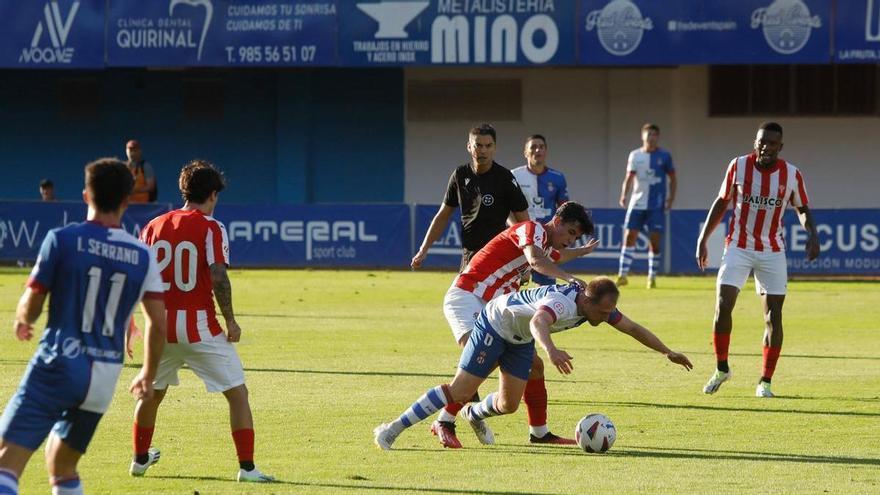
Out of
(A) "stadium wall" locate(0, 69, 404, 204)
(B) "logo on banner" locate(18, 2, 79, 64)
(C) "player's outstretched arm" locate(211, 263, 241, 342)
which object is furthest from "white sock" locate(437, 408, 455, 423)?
(A) "stadium wall" locate(0, 69, 404, 204)

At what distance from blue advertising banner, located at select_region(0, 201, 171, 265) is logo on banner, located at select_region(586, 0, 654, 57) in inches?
373

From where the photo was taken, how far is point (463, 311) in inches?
410

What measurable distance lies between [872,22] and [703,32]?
3.02 meters

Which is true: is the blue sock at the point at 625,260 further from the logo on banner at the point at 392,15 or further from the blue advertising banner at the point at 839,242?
the logo on banner at the point at 392,15

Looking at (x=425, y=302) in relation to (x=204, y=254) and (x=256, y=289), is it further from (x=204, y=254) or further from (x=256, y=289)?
(x=204, y=254)

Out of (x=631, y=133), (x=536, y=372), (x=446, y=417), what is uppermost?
(x=631, y=133)

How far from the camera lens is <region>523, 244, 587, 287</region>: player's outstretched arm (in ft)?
31.9

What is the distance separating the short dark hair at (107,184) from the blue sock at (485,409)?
3.79 meters

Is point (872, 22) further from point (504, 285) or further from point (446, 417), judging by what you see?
point (446, 417)

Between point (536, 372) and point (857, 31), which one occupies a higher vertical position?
point (857, 31)

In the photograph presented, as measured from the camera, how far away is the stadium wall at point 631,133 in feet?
101

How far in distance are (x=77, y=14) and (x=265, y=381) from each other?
19.0 metres

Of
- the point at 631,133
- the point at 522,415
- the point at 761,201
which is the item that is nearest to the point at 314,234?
the point at 631,133

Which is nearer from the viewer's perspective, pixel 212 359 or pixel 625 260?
pixel 212 359
